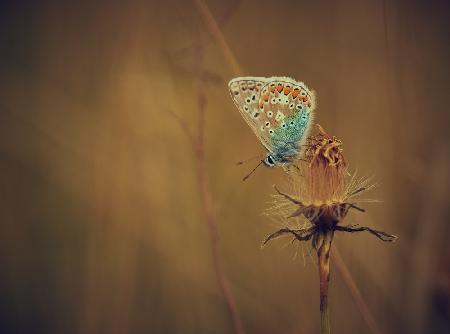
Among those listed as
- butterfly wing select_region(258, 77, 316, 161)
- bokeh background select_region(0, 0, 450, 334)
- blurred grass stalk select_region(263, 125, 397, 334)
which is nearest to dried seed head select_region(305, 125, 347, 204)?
blurred grass stalk select_region(263, 125, 397, 334)

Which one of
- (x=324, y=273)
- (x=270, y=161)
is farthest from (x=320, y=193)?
(x=270, y=161)

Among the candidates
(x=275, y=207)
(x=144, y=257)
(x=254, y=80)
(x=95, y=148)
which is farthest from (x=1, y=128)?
(x=275, y=207)

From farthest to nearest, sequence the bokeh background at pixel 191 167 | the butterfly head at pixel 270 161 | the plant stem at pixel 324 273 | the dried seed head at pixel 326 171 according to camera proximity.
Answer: the bokeh background at pixel 191 167
the butterfly head at pixel 270 161
the dried seed head at pixel 326 171
the plant stem at pixel 324 273

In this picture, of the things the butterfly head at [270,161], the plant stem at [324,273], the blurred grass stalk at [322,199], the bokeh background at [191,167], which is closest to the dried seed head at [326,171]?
the blurred grass stalk at [322,199]

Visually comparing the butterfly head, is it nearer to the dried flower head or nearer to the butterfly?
the butterfly

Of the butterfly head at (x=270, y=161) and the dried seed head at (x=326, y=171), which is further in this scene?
the butterfly head at (x=270, y=161)

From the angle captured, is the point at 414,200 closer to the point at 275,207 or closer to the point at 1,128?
the point at 275,207

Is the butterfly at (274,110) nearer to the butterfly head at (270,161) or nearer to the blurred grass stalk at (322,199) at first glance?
the butterfly head at (270,161)
